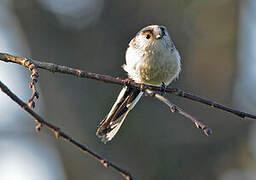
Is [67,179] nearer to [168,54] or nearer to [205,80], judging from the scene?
[205,80]

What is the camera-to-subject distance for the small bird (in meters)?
2.98

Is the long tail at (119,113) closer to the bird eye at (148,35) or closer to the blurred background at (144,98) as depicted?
the bird eye at (148,35)

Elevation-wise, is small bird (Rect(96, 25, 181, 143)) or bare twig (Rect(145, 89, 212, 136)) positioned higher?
small bird (Rect(96, 25, 181, 143))

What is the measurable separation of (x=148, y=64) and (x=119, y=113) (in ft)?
1.50

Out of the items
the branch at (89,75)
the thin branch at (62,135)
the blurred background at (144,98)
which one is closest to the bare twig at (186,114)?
the branch at (89,75)

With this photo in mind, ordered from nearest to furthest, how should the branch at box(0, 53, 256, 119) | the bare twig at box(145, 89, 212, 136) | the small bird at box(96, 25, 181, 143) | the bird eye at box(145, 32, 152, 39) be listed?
the bare twig at box(145, 89, 212, 136) < the branch at box(0, 53, 256, 119) < the small bird at box(96, 25, 181, 143) < the bird eye at box(145, 32, 152, 39)

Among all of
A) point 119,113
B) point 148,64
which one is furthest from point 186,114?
point 119,113

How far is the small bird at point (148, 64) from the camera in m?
2.98

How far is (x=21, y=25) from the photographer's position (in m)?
7.36

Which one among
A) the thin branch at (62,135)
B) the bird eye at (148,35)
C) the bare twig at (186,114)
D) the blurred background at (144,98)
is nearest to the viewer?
the thin branch at (62,135)

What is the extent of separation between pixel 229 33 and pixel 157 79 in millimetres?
5292

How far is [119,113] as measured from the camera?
10.5 feet

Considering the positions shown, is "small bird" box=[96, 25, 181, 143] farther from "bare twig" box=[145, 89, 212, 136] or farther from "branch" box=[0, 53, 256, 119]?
"branch" box=[0, 53, 256, 119]

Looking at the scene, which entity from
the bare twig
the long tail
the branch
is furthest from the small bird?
the branch
